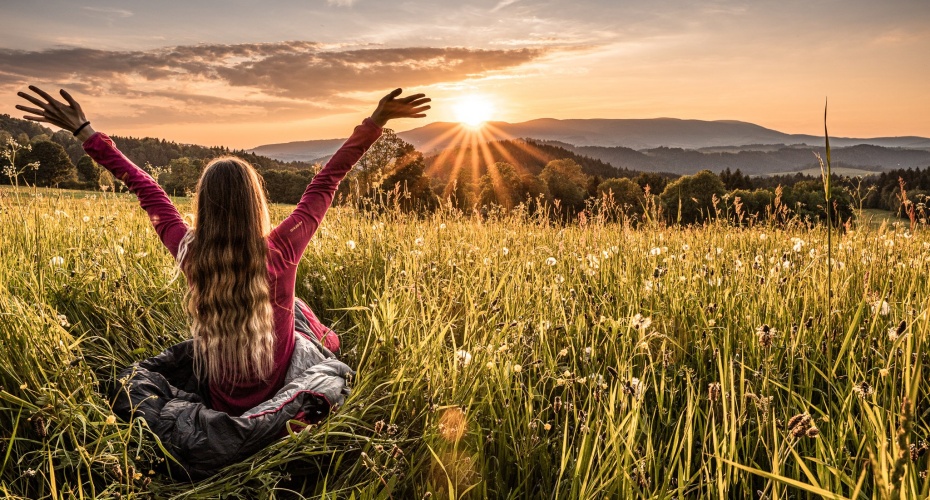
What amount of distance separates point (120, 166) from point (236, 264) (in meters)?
1.31

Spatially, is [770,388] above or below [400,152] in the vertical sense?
below

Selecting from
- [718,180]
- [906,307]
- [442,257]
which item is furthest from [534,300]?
[718,180]

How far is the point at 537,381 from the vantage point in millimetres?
2881

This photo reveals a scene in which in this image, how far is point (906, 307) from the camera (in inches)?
122

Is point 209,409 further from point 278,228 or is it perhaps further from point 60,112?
point 60,112

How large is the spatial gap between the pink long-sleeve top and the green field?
492mm

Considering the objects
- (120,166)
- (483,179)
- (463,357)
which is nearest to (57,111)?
(120,166)

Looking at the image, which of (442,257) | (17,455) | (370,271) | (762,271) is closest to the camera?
(17,455)

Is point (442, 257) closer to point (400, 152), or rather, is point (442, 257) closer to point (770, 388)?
point (770, 388)

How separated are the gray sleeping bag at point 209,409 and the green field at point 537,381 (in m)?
0.11

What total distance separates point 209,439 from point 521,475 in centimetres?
150

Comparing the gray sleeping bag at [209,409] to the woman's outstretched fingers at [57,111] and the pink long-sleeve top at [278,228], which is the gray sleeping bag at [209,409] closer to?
the pink long-sleeve top at [278,228]

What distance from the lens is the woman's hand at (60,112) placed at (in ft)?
11.0

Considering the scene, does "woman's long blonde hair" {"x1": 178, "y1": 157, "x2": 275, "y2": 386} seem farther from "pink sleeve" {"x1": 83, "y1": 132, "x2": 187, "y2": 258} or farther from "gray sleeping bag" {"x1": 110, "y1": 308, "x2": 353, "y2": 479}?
"pink sleeve" {"x1": 83, "y1": 132, "x2": 187, "y2": 258}
